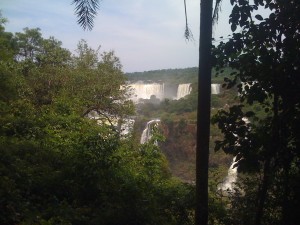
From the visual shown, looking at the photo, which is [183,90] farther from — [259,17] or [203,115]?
[259,17]

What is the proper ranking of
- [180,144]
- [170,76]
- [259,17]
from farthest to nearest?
[170,76]
[180,144]
[259,17]

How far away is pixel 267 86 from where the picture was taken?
11.0ft

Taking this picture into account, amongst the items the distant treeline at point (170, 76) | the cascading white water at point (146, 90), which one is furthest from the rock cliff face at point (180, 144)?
the distant treeline at point (170, 76)

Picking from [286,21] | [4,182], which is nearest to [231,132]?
[286,21]

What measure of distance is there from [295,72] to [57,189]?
4.44 m

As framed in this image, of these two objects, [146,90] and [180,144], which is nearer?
[180,144]

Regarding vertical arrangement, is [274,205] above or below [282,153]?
below

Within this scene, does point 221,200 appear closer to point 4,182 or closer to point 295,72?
point 295,72

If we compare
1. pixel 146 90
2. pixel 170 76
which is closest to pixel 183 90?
pixel 146 90

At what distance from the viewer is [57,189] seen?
226 inches

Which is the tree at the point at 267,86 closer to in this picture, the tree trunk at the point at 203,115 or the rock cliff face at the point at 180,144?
the tree trunk at the point at 203,115

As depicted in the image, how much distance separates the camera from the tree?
128 inches

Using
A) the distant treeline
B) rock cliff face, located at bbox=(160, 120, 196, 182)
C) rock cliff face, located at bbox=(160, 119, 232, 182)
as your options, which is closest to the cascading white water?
the distant treeline


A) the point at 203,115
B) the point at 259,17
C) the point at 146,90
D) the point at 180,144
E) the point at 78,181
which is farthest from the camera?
the point at 146,90
